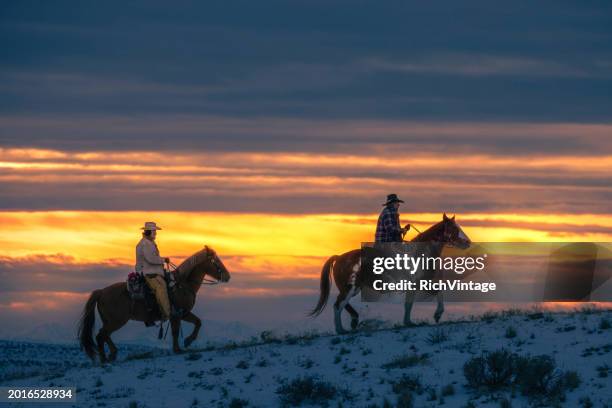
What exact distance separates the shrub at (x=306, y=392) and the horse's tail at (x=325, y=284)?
7.40m

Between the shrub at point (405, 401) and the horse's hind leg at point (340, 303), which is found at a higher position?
the horse's hind leg at point (340, 303)

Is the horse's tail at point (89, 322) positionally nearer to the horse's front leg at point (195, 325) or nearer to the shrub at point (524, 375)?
the horse's front leg at point (195, 325)

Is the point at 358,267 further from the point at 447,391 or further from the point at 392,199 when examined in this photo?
the point at 447,391

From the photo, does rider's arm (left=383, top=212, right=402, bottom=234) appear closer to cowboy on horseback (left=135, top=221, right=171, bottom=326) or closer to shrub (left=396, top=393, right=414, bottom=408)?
cowboy on horseback (left=135, top=221, right=171, bottom=326)

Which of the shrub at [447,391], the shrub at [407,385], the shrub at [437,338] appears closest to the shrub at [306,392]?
the shrub at [407,385]

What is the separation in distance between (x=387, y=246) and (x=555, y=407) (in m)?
9.47

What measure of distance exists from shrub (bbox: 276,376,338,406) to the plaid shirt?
720 cm

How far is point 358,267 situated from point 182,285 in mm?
4821

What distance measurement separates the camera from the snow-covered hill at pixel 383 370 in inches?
922

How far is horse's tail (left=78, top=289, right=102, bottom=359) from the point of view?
30.7 m

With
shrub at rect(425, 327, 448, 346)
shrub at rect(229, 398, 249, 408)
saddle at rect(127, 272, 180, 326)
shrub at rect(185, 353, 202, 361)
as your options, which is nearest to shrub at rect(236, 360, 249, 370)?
shrub at rect(185, 353, 202, 361)

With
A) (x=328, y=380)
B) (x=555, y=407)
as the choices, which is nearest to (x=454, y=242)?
(x=328, y=380)

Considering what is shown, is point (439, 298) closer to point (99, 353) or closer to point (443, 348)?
point (443, 348)

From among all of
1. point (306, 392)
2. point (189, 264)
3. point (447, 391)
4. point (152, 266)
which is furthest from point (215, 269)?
point (447, 391)
